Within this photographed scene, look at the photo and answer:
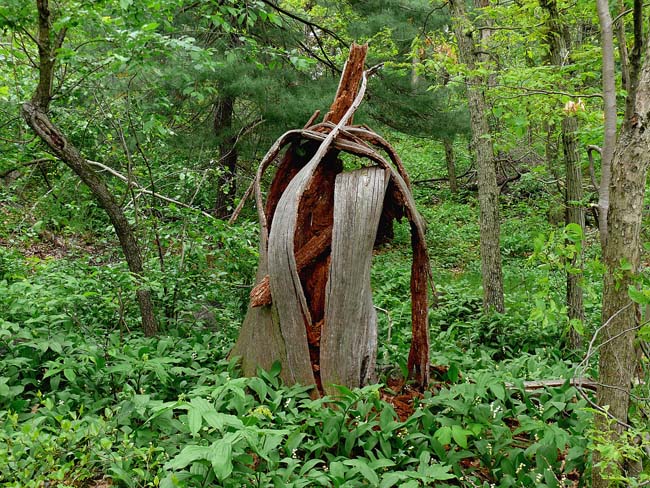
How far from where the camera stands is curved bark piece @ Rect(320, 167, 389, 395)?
3.68 meters

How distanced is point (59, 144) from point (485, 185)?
203 inches

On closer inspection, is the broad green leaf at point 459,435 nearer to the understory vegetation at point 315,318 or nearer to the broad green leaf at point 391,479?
the understory vegetation at point 315,318

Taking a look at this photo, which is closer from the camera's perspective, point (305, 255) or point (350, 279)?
point (350, 279)

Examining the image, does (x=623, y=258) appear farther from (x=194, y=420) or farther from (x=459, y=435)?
(x=194, y=420)

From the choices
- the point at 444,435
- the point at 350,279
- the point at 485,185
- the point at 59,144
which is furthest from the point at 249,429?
the point at 485,185

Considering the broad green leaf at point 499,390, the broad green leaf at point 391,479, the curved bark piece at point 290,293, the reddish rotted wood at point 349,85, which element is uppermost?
the reddish rotted wood at point 349,85

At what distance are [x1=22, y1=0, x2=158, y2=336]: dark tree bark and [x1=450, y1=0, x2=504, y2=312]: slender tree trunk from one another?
4.37 meters

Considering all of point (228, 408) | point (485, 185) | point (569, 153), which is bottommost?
point (228, 408)

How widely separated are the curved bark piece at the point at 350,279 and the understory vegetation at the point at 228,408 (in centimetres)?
23

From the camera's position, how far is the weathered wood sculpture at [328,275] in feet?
12.1

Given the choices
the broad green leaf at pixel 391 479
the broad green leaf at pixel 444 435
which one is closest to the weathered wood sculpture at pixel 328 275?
the broad green leaf at pixel 444 435

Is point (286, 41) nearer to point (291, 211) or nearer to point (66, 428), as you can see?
point (291, 211)

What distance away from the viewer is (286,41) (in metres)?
9.45

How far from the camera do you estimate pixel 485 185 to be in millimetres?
7395
